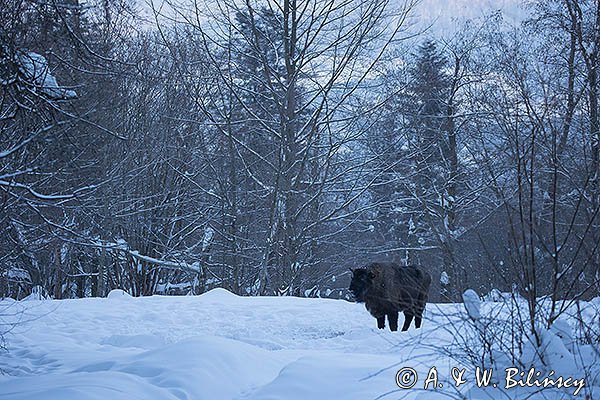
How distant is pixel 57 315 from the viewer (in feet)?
32.9

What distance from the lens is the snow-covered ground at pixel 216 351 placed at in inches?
185

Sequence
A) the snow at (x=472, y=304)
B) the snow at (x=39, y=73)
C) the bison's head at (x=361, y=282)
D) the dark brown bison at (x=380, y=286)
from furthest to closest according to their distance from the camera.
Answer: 1. the bison's head at (x=361, y=282)
2. the dark brown bison at (x=380, y=286)
3. the snow at (x=39, y=73)
4. the snow at (x=472, y=304)

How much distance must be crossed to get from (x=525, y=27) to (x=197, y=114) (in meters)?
11.3

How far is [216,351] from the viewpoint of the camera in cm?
601

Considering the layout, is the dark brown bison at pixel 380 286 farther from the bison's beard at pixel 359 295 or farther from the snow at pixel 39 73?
the snow at pixel 39 73

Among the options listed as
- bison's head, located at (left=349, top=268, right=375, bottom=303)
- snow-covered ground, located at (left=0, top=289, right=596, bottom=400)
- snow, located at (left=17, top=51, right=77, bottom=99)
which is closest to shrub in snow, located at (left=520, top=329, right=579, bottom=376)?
snow-covered ground, located at (left=0, top=289, right=596, bottom=400)

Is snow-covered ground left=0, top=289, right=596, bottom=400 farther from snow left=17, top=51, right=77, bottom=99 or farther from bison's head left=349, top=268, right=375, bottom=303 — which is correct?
snow left=17, top=51, right=77, bottom=99

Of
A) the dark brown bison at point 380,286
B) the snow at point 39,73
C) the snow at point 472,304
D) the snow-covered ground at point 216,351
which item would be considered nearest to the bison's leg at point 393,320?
the dark brown bison at point 380,286

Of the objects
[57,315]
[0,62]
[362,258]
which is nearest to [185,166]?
[362,258]

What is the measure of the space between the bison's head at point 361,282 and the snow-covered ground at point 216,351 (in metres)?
0.56

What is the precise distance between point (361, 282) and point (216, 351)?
3.50m

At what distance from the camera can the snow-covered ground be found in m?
4.71

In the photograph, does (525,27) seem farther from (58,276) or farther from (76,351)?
(58,276)

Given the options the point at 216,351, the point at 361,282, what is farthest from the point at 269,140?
the point at 216,351
